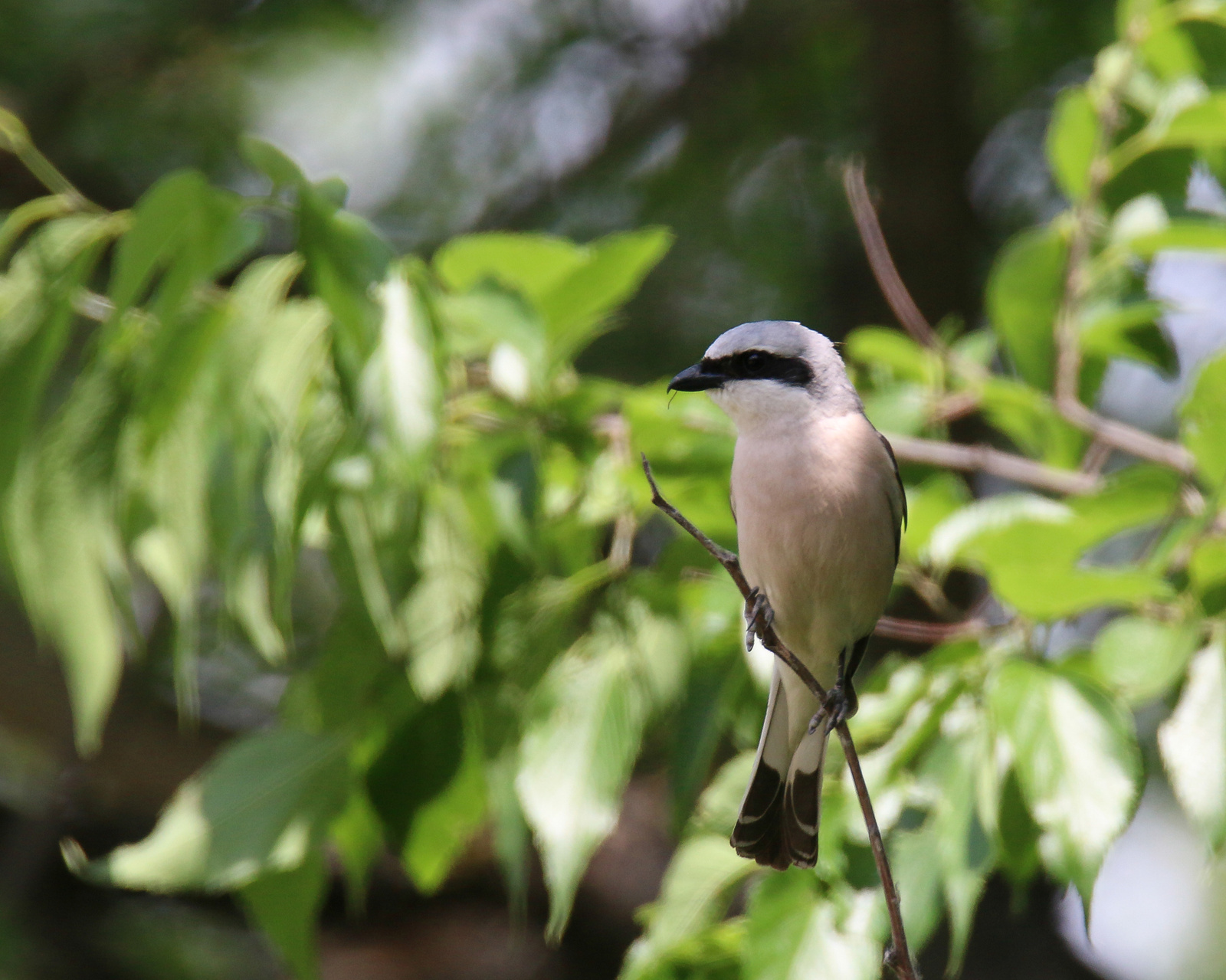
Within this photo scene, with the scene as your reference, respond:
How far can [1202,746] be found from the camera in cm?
185

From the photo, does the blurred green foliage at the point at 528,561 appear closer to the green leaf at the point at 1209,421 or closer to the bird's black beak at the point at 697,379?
the green leaf at the point at 1209,421

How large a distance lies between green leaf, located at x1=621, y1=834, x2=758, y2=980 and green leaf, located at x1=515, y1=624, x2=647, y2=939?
170mm

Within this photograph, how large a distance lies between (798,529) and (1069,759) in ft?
1.86

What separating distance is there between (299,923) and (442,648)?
2.01ft

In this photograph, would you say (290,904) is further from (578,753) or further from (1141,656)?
(1141,656)

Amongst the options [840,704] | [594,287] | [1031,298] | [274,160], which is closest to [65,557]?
[274,160]

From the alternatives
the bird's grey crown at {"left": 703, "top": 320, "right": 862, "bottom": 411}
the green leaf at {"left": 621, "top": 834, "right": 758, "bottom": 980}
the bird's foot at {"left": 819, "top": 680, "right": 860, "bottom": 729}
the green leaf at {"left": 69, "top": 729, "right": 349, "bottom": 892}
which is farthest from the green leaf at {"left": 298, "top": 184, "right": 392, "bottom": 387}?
the green leaf at {"left": 621, "top": 834, "right": 758, "bottom": 980}

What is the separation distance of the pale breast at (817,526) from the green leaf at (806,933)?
461mm

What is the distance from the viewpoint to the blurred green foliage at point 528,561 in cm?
199

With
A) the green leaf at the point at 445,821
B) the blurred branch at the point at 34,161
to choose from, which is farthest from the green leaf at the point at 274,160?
the green leaf at the point at 445,821

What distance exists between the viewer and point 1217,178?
8.54 ft

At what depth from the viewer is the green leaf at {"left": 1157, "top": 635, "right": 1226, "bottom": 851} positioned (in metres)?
1.80

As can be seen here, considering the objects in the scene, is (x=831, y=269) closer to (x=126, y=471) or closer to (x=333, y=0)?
(x=333, y=0)

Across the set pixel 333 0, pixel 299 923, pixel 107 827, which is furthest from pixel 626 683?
pixel 333 0
